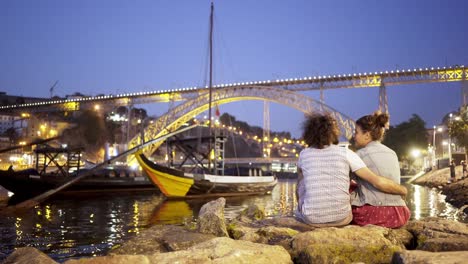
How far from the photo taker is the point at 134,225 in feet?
42.5

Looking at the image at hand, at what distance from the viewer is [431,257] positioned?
3.26 m

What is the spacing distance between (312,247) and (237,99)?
51.6 metres

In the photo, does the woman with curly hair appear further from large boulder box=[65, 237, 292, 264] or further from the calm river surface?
the calm river surface

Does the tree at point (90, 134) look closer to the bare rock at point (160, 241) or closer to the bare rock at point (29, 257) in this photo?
the bare rock at point (160, 241)

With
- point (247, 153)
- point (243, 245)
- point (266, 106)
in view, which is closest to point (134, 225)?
point (243, 245)

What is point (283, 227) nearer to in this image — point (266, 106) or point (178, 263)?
point (178, 263)

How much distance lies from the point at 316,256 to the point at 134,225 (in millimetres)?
9692

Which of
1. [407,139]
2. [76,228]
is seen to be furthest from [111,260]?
[407,139]

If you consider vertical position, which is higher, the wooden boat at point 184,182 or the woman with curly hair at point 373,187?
the woman with curly hair at point 373,187

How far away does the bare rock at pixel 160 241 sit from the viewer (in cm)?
478

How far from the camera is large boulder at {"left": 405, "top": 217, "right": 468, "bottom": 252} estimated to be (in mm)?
3953

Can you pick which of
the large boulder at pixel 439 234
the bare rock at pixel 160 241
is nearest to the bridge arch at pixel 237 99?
the large boulder at pixel 439 234

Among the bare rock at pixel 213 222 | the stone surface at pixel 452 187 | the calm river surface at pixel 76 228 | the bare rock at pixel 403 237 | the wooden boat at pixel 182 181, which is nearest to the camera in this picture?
the bare rock at pixel 403 237

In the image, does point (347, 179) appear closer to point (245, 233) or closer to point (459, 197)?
point (245, 233)
